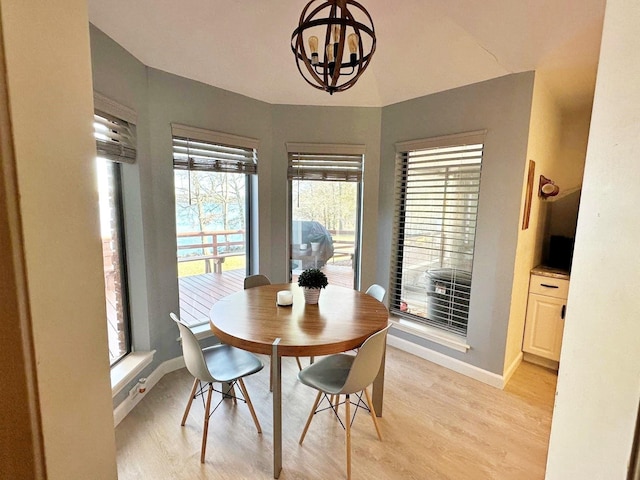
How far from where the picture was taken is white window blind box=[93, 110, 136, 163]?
182 centimetres

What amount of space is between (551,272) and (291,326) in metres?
2.40

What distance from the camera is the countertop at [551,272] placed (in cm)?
261

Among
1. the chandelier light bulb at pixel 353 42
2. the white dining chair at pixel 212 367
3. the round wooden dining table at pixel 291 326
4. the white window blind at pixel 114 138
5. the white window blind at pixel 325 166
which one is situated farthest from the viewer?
the white window blind at pixel 325 166

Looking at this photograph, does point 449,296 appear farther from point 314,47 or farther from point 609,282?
point 609,282

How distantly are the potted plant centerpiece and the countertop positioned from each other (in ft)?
6.62

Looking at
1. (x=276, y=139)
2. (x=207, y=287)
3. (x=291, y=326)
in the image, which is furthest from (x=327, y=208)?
(x=291, y=326)

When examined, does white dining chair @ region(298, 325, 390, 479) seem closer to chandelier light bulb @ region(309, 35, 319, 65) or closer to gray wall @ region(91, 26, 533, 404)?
gray wall @ region(91, 26, 533, 404)

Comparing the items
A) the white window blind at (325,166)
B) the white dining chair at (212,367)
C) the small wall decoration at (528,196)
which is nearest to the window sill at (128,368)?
the white dining chair at (212,367)

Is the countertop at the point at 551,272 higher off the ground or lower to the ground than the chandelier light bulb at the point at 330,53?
lower

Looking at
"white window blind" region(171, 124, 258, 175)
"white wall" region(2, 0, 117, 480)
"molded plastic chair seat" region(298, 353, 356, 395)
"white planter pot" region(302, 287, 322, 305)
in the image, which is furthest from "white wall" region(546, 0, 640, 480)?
"white window blind" region(171, 124, 258, 175)

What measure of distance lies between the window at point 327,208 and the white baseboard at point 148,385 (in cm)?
139

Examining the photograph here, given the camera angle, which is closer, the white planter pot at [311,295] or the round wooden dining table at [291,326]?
the round wooden dining table at [291,326]

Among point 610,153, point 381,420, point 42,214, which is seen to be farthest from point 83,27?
point 381,420

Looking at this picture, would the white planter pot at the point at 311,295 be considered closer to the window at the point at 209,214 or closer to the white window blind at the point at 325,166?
the window at the point at 209,214
